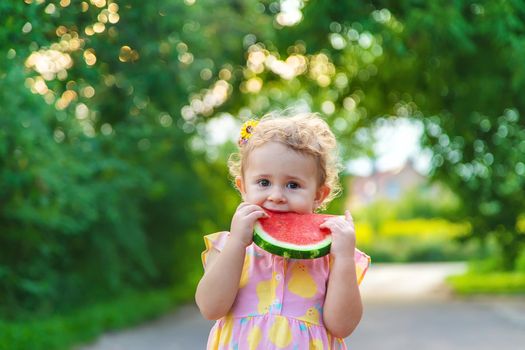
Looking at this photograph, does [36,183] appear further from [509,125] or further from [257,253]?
[509,125]

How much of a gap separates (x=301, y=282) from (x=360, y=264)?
248 mm

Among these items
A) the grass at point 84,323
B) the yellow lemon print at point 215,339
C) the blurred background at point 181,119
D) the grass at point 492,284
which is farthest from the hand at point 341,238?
the grass at point 492,284

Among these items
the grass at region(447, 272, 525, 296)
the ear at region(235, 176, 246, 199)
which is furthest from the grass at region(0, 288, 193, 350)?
the grass at region(447, 272, 525, 296)

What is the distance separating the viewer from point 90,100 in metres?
9.70

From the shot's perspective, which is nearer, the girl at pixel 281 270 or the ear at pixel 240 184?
the girl at pixel 281 270

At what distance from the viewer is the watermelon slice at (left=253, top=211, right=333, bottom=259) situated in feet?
9.52

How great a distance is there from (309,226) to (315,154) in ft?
0.80

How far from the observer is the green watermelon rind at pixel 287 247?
2896 mm

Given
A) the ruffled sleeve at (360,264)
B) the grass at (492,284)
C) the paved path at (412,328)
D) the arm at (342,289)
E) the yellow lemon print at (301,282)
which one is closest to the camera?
the arm at (342,289)

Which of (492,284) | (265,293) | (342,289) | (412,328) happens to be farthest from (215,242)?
(492,284)

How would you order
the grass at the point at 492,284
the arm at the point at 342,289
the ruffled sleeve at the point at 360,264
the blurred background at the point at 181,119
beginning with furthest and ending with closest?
the grass at the point at 492,284 < the blurred background at the point at 181,119 < the ruffled sleeve at the point at 360,264 < the arm at the point at 342,289

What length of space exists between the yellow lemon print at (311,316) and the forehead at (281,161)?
448mm

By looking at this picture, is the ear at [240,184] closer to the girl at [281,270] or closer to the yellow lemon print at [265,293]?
the girl at [281,270]

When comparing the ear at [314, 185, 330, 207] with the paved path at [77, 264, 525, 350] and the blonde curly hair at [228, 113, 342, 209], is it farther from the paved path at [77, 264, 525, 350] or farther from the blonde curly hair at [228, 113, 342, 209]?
the paved path at [77, 264, 525, 350]
